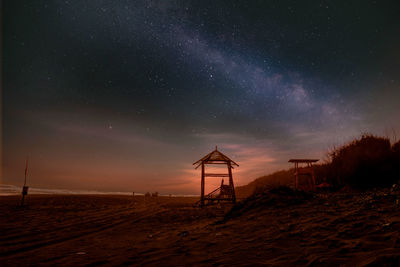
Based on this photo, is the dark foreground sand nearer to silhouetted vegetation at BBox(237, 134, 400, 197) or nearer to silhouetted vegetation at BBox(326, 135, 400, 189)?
silhouetted vegetation at BBox(237, 134, 400, 197)

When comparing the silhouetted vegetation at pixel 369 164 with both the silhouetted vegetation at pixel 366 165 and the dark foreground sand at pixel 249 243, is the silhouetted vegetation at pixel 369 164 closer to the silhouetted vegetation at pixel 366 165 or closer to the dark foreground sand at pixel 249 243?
the silhouetted vegetation at pixel 366 165

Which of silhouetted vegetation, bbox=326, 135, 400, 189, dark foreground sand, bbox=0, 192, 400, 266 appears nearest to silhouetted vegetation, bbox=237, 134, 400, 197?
silhouetted vegetation, bbox=326, 135, 400, 189

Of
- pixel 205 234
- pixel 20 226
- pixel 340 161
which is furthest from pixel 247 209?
pixel 340 161

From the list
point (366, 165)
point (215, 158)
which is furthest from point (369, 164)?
point (215, 158)

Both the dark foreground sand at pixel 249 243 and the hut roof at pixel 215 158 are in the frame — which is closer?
the dark foreground sand at pixel 249 243

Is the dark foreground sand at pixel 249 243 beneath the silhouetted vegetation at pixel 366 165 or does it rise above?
beneath

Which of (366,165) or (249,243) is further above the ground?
(366,165)

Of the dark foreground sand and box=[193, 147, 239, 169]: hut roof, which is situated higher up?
box=[193, 147, 239, 169]: hut roof

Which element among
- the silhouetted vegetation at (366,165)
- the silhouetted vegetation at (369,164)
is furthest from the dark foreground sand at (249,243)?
the silhouetted vegetation at (369,164)

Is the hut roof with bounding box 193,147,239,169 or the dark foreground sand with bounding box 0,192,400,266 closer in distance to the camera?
the dark foreground sand with bounding box 0,192,400,266

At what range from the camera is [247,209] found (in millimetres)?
9578

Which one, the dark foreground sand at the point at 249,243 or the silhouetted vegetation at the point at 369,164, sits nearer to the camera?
the dark foreground sand at the point at 249,243

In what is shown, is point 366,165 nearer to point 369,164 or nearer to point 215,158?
point 369,164

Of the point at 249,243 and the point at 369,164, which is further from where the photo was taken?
the point at 369,164
